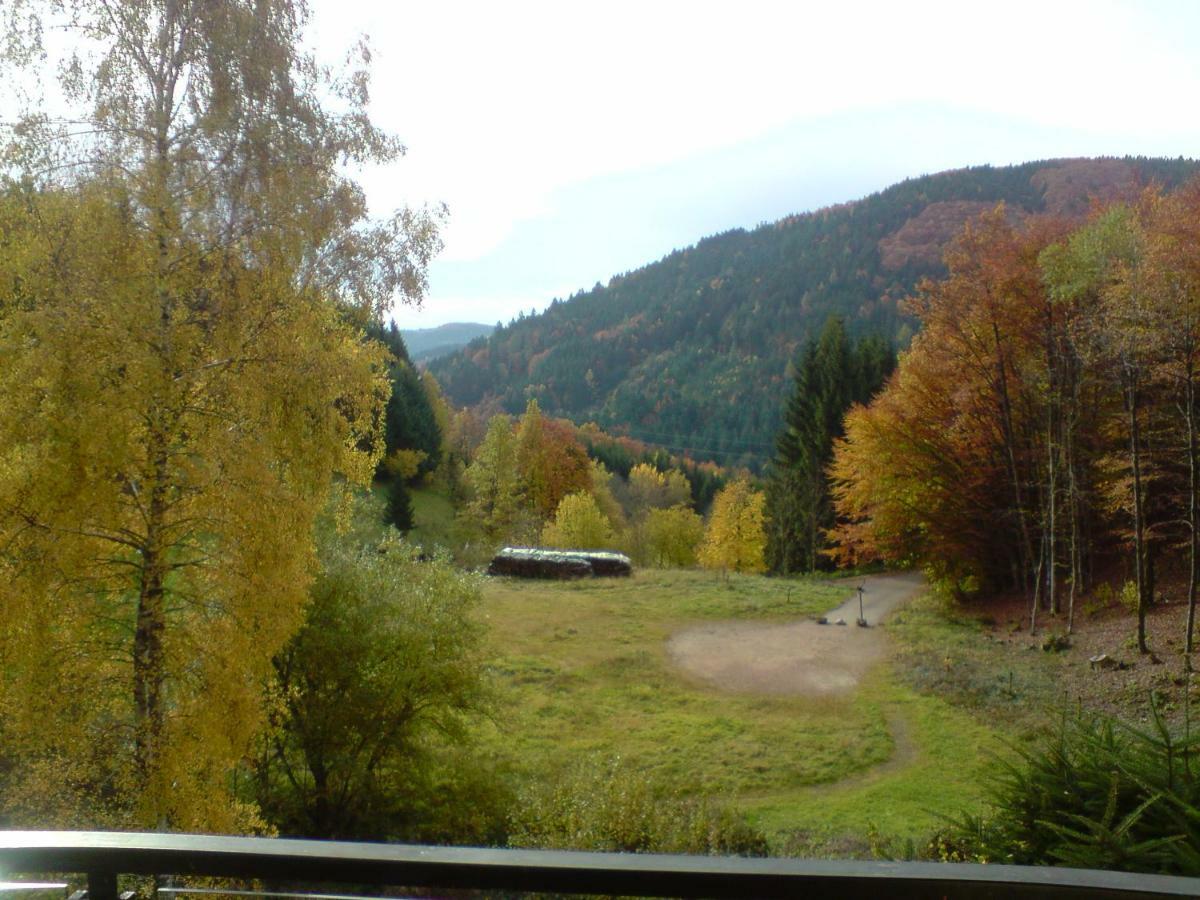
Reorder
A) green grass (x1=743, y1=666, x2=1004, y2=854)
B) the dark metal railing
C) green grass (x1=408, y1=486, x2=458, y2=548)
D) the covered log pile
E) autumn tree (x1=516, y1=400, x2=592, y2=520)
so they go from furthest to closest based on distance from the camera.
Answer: autumn tree (x1=516, y1=400, x2=592, y2=520) < green grass (x1=408, y1=486, x2=458, y2=548) < the covered log pile < green grass (x1=743, y1=666, x2=1004, y2=854) < the dark metal railing

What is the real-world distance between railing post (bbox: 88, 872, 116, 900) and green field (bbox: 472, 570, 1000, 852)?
7131mm

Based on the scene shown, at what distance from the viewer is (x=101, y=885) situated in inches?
62.2

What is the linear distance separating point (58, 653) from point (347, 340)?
2.61 m

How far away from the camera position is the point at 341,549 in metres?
9.62

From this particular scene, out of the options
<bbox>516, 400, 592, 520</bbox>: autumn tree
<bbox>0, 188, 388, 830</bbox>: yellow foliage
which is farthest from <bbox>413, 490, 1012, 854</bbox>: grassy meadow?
<bbox>516, 400, 592, 520</bbox>: autumn tree

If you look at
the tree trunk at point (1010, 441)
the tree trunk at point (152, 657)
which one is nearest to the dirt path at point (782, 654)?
the tree trunk at point (1010, 441)

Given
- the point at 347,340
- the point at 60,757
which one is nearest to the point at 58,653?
the point at 60,757

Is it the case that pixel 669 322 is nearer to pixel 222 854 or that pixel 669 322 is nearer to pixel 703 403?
pixel 703 403

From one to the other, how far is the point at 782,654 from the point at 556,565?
10.4 m

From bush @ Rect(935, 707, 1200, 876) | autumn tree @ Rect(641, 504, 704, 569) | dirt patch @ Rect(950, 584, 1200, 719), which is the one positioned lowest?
autumn tree @ Rect(641, 504, 704, 569)

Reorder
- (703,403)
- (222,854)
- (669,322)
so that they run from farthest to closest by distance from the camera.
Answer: (669,322)
(703,403)
(222,854)

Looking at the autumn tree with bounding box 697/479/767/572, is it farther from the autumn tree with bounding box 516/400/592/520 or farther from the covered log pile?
the autumn tree with bounding box 516/400/592/520

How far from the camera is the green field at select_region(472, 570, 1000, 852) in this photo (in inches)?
376

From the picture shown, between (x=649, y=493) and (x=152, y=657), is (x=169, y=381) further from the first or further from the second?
(x=649, y=493)
